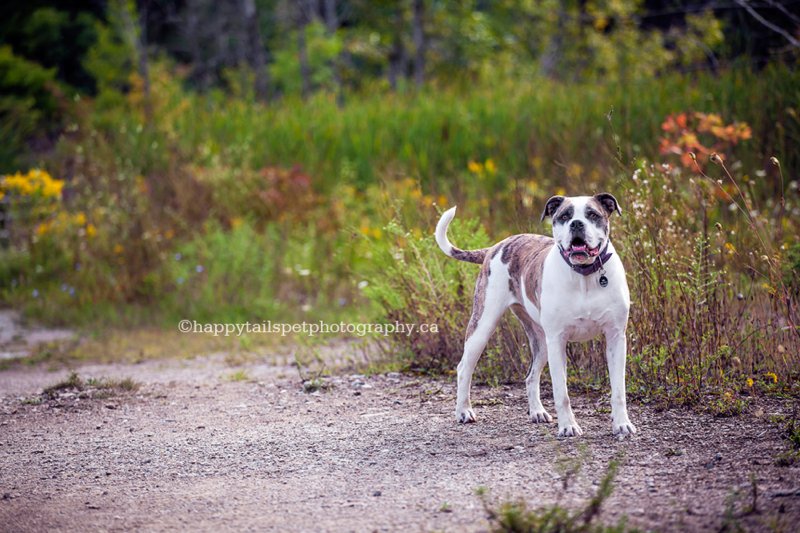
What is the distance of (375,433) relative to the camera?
5316 millimetres

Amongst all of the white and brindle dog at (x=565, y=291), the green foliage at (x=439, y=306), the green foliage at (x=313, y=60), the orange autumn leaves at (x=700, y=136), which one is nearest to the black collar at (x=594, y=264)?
the white and brindle dog at (x=565, y=291)

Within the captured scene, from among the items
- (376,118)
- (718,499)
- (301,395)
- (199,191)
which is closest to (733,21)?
(376,118)

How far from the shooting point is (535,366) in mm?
5371

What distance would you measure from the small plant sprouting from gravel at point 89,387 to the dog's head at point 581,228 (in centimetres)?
378

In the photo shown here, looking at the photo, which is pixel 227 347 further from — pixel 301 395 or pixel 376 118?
pixel 376 118

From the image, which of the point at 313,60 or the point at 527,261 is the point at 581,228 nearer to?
the point at 527,261

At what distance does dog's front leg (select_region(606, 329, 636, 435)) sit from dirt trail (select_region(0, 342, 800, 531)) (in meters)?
0.10

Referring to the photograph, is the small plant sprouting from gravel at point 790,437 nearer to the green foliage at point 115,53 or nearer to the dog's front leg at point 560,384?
the dog's front leg at point 560,384

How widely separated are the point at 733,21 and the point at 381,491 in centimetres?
1330

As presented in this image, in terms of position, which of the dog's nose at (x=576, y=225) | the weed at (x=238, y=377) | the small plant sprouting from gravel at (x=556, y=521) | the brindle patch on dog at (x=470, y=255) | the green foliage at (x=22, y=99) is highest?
the green foliage at (x=22, y=99)

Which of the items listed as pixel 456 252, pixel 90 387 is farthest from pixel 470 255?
pixel 90 387

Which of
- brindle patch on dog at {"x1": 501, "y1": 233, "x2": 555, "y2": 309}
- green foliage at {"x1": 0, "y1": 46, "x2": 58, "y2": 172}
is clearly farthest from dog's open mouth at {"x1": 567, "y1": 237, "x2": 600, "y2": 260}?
green foliage at {"x1": 0, "y1": 46, "x2": 58, "y2": 172}

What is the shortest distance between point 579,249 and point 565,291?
0.29m

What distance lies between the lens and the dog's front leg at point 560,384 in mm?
4777
